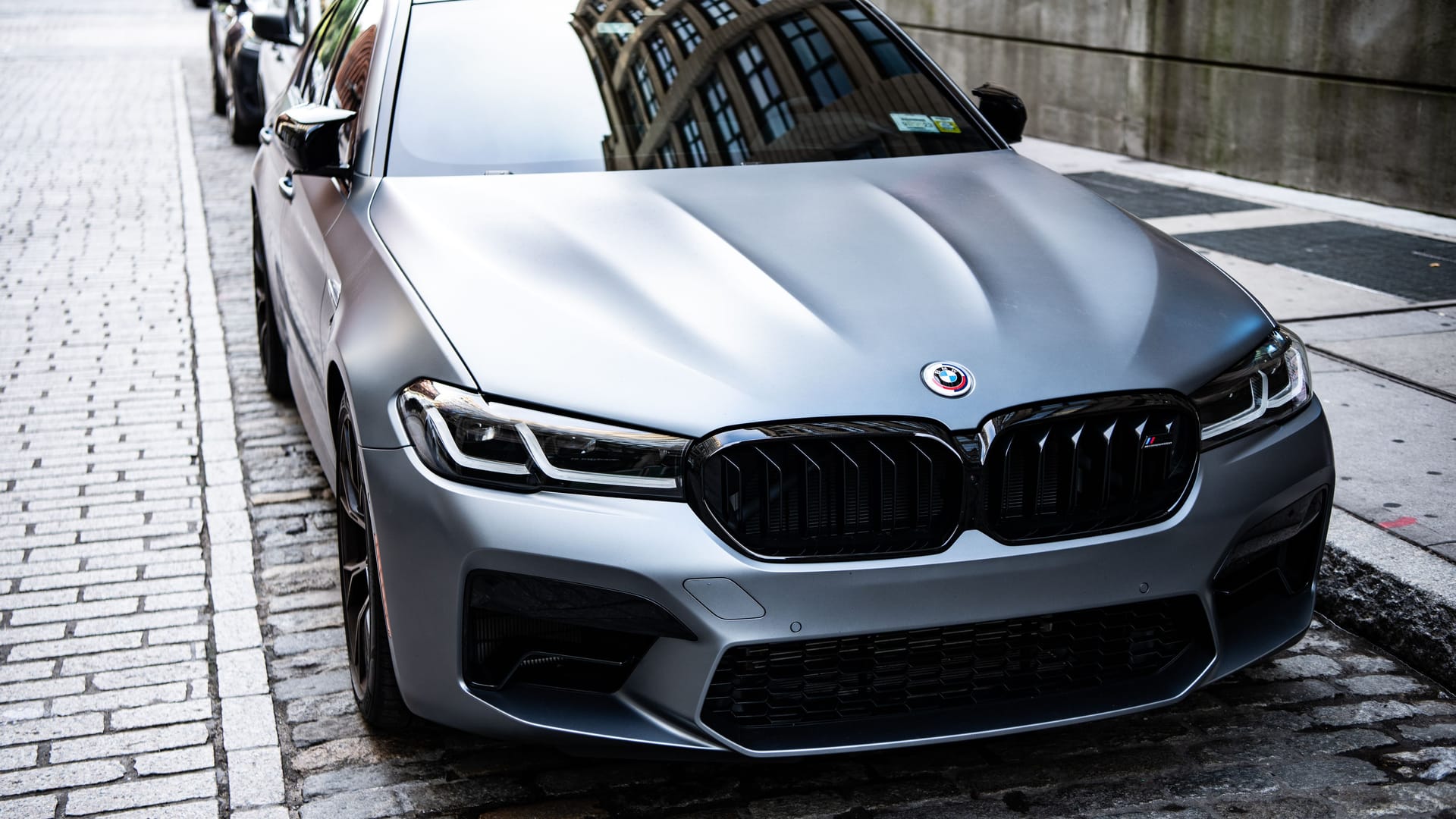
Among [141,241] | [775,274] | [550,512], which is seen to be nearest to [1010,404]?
[775,274]

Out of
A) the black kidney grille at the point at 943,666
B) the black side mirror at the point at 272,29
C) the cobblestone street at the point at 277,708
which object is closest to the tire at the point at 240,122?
the black side mirror at the point at 272,29

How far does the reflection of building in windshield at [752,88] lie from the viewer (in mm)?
4129

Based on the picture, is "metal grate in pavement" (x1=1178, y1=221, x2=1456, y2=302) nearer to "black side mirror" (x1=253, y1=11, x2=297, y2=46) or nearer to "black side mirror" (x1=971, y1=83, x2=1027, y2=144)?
"black side mirror" (x1=971, y1=83, x2=1027, y2=144)

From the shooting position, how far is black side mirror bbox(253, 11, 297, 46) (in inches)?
296

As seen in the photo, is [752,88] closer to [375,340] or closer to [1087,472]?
[375,340]

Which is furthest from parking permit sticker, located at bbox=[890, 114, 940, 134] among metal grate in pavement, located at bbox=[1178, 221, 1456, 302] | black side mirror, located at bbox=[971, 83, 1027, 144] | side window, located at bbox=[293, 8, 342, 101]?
metal grate in pavement, located at bbox=[1178, 221, 1456, 302]

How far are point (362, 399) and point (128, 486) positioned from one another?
8.67 ft

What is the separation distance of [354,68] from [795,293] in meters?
2.03

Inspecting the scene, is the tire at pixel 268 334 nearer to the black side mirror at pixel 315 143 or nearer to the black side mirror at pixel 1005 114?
the black side mirror at pixel 315 143

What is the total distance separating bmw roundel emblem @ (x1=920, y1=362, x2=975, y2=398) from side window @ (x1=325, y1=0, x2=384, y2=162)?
1.92 meters

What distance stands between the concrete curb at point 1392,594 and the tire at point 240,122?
447 inches

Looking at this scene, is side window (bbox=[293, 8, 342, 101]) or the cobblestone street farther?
side window (bbox=[293, 8, 342, 101])

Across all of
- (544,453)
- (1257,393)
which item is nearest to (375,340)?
(544,453)

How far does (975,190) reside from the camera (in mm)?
3893
